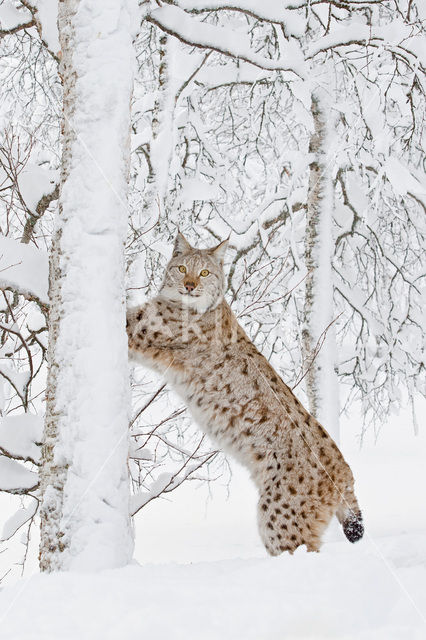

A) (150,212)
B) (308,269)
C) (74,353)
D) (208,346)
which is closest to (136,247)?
(150,212)

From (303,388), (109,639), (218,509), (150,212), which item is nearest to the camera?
(109,639)

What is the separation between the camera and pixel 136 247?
492 cm

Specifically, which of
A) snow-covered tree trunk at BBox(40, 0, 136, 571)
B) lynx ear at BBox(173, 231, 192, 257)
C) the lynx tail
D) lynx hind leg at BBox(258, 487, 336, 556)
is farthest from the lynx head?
snow-covered tree trunk at BBox(40, 0, 136, 571)

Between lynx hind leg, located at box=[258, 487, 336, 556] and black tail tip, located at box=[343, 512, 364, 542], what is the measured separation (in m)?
0.12

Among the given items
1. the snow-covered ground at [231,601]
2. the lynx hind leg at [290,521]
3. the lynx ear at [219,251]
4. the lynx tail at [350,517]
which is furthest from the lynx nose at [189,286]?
the snow-covered ground at [231,601]

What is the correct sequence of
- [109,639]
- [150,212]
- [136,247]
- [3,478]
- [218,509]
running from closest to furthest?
[109,639] → [3,478] → [150,212] → [136,247] → [218,509]

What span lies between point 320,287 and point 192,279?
2060 millimetres

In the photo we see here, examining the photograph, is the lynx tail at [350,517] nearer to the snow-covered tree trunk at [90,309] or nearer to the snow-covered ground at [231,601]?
the snow-covered ground at [231,601]

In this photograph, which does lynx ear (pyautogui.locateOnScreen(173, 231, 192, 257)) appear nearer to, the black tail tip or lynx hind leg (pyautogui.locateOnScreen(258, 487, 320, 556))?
lynx hind leg (pyautogui.locateOnScreen(258, 487, 320, 556))

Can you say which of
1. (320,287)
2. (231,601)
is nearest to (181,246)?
(320,287)

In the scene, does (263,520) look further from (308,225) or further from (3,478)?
(308,225)

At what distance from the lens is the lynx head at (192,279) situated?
442 centimetres

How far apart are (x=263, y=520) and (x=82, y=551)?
5.12 ft

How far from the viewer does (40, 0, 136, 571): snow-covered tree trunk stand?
8.27ft
